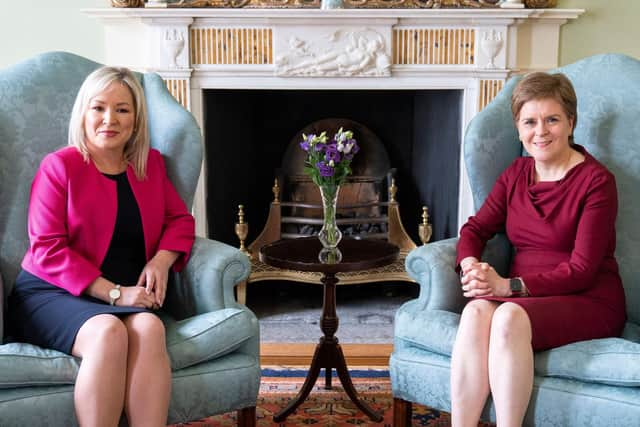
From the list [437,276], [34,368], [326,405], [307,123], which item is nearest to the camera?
[34,368]

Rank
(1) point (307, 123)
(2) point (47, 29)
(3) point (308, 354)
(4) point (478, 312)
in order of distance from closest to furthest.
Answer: (4) point (478, 312)
(3) point (308, 354)
(2) point (47, 29)
(1) point (307, 123)

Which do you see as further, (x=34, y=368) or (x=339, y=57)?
(x=339, y=57)

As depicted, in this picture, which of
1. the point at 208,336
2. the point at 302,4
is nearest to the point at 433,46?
the point at 302,4

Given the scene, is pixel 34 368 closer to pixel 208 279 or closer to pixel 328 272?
pixel 208 279

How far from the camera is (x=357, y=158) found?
3471mm

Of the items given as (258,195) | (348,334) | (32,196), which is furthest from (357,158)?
(32,196)

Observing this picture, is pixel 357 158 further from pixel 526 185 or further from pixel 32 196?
pixel 32 196

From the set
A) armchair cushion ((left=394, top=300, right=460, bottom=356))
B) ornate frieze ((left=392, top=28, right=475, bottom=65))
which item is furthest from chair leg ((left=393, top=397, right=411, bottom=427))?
ornate frieze ((left=392, top=28, right=475, bottom=65))

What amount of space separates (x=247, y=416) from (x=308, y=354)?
91cm

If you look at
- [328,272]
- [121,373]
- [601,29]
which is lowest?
[121,373]

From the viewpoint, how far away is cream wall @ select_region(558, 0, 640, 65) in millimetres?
2957

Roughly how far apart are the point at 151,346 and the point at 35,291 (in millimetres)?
379

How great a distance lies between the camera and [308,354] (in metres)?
2.66

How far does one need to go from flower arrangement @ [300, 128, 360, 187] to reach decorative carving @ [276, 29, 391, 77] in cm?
97
